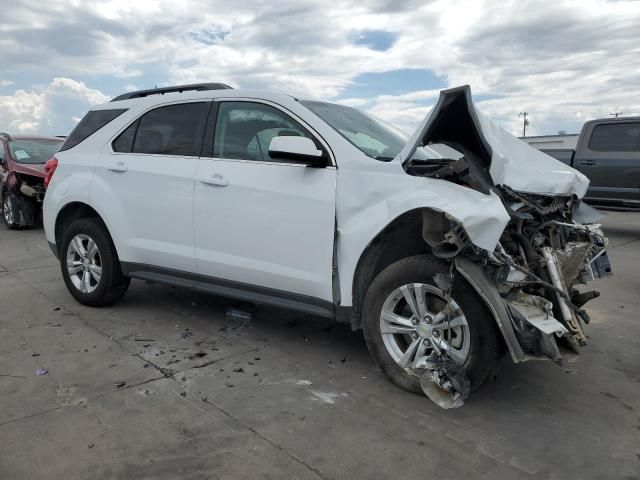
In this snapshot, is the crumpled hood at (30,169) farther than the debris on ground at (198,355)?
Yes

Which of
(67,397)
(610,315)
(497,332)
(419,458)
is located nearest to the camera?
(419,458)

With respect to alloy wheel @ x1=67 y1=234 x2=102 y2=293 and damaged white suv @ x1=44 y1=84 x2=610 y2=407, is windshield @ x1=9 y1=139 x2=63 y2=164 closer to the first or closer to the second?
alloy wheel @ x1=67 y1=234 x2=102 y2=293

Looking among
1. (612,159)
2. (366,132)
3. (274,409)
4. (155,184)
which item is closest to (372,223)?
(366,132)

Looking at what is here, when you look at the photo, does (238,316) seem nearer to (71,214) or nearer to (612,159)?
(71,214)

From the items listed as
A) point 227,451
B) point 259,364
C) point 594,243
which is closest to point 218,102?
point 259,364

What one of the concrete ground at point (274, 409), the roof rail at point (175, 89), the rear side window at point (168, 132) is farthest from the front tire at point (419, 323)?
the roof rail at point (175, 89)

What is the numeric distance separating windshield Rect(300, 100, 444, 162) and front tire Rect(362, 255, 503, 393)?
0.87 meters

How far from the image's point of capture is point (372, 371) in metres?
3.82

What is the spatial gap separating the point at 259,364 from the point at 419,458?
1527 millimetres

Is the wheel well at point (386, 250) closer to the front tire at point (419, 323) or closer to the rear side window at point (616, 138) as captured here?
the front tire at point (419, 323)

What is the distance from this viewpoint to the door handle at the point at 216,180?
412cm

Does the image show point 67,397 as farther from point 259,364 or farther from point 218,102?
point 218,102

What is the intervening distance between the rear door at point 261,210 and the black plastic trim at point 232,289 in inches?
0.9

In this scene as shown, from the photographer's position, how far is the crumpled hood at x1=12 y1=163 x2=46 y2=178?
10.4 metres
